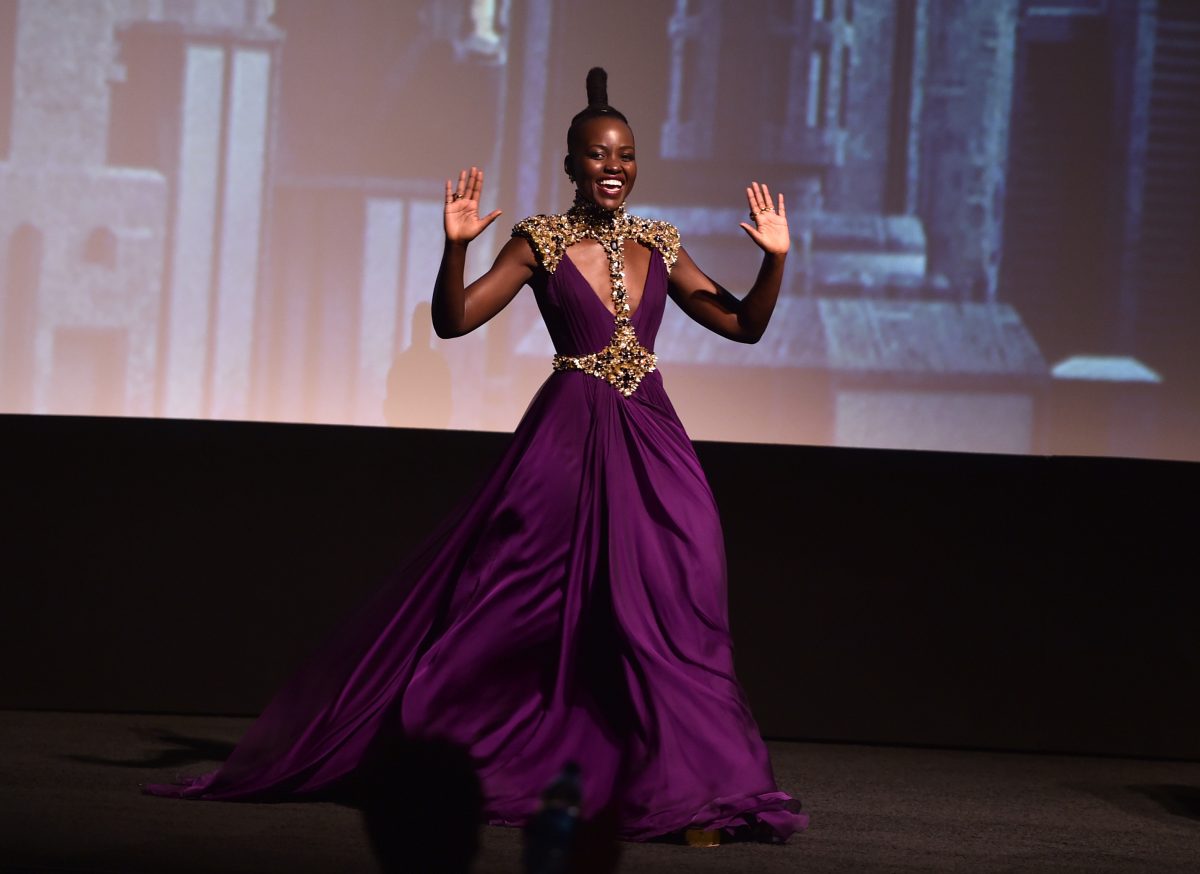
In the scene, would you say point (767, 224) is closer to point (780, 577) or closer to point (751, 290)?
point (751, 290)

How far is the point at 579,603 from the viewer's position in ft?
9.09

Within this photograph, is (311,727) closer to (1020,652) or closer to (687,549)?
(687,549)

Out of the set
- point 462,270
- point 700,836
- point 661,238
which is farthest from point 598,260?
point 700,836

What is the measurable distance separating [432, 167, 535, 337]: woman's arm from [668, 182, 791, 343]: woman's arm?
1.00 feet

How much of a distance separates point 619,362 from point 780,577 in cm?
124

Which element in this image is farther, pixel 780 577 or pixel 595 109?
pixel 780 577

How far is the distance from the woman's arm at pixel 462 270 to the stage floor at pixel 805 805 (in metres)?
0.88

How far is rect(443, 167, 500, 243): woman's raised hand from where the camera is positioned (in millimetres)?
2781

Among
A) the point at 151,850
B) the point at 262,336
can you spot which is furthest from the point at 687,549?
the point at 262,336

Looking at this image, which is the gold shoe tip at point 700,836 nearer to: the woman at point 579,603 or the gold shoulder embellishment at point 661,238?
the woman at point 579,603

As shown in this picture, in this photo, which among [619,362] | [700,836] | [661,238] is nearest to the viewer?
[700,836]

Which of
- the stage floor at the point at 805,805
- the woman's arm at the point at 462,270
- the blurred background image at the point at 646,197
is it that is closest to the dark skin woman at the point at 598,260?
Result: the woman's arm at the point at 462,270

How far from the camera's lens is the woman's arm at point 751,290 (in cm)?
295

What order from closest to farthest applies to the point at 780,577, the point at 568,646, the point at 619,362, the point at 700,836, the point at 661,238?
1. the point at 700,836
2. the point at 568,646
3. the point at 619,362
4. the point at 661,238
5. the point at 780,577
